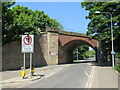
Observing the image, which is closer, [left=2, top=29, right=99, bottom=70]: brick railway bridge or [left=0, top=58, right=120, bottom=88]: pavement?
[left=0, top=58, right=120, bottom=88]: pavement

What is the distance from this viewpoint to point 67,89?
32.3 feet

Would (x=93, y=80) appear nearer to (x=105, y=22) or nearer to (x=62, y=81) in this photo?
(x=62, y=81)

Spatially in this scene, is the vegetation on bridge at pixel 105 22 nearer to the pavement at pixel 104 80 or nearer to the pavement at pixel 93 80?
the pavement at pixel 93 80

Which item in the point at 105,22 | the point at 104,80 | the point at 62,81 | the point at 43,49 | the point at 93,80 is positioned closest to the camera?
the point at 104,80

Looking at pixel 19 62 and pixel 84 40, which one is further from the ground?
pixel 84 40

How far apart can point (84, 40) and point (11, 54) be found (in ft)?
81.2

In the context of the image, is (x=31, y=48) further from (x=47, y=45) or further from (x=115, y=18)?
(x=47, y=45)

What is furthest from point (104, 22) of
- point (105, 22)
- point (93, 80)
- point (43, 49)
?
point (93, 80)

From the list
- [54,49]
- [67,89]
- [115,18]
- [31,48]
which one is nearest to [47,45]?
[54,49]

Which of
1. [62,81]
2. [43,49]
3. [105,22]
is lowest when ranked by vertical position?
[62,81]

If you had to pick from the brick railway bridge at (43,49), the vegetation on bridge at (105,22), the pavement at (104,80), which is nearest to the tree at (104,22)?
the vegetation on bridge at (105,22)

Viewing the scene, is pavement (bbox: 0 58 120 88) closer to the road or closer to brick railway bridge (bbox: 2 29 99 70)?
the road

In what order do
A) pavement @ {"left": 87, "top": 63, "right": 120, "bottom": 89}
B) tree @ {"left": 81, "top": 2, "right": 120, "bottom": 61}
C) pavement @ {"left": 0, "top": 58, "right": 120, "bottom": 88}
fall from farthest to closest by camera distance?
1. tree @ {"left": 81, "top": 2, "right": 120, "bottom": 61}
2. pavement @ {"left": 0, "top": 58, "right": 120, "bottom": 88}
3. pavement @ {"left": 87, "top": 63, "right": 120, "bottom": 89}

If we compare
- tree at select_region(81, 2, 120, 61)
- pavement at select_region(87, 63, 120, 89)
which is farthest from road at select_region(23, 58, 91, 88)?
tree at select_region(81, 2, 120, 61)
